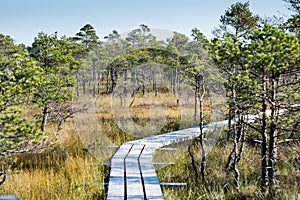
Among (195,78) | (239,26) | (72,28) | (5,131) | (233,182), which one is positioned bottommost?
(233,182)

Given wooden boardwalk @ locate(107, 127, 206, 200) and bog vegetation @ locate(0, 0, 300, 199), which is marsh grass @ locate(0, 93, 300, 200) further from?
wooden boardwalk @ locate(107, 127, 206, 200)

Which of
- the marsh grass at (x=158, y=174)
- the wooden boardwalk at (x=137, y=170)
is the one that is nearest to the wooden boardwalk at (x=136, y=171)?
the wooden boardwalk at (x=137, y=170)

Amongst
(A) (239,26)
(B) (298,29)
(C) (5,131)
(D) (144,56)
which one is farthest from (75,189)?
(B) (298,29)

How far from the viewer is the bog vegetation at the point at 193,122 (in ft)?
9.64

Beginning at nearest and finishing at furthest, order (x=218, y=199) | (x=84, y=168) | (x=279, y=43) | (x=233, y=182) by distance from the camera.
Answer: (x=279, y=43) < (x=218, y=199) < (x=233, y=182) < (x=84, y=168)

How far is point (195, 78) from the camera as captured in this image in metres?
5.50

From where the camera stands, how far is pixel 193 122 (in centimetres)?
952

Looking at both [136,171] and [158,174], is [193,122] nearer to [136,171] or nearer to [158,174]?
[158,174]

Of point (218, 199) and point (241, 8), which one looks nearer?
point (218, 199)

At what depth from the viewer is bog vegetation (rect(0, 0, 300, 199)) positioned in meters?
2.94

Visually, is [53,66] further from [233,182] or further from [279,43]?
[279,43]

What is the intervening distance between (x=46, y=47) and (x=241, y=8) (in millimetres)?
3865

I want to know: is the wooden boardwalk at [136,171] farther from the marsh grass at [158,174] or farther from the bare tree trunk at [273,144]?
the bare tree trunk at [273,144]

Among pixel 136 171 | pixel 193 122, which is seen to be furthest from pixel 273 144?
pixel 193 122
